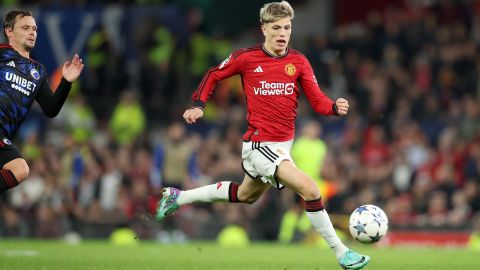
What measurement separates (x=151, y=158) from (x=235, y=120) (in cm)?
183

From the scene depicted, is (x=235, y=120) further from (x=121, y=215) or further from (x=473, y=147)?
(x=473, y=147)

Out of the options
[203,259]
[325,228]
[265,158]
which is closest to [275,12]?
[265,158]

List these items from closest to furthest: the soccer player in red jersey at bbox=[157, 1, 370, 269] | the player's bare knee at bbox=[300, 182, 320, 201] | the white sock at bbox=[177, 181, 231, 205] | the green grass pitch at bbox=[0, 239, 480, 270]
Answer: the player's bare knee at bbox=[300, 182, 320, 201] < the soccer player in red jersey at bbox=[157, 1, 370, 269] < the white sock at bbox=[177, 181, 231, 205] < the green grass pitch at bbox=[0, 239, 480, 270]

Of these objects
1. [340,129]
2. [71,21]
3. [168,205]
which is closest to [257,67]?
[168,205]

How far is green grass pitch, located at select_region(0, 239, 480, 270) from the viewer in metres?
10.4

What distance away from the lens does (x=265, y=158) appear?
31.5 ft

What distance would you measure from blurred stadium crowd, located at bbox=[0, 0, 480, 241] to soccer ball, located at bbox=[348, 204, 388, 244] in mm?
Answer: 6754

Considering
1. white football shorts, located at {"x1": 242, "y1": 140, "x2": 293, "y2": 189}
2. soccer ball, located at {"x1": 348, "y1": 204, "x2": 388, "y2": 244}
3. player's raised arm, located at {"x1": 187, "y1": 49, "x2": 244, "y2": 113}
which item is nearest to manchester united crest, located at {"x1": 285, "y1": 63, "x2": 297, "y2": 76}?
player's raised arm, located at {"x1": 187, "y1": 49, "x2": 244, "y2": 113}

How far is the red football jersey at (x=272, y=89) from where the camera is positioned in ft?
32.0

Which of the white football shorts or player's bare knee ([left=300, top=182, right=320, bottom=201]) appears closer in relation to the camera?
player's bare knee ([left=300, top=182, right=320, bottom=201])

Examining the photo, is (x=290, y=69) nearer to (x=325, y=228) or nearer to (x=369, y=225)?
(x=325, y=228)

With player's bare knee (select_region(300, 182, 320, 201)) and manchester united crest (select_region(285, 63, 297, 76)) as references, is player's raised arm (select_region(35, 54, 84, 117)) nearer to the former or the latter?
manchester united crest (select_region(285, 63, 297, 76))

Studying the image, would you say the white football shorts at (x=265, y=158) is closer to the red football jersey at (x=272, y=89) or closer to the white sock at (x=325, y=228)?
the red football jersey at (x=272, y=89)

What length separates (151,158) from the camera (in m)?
20.1
